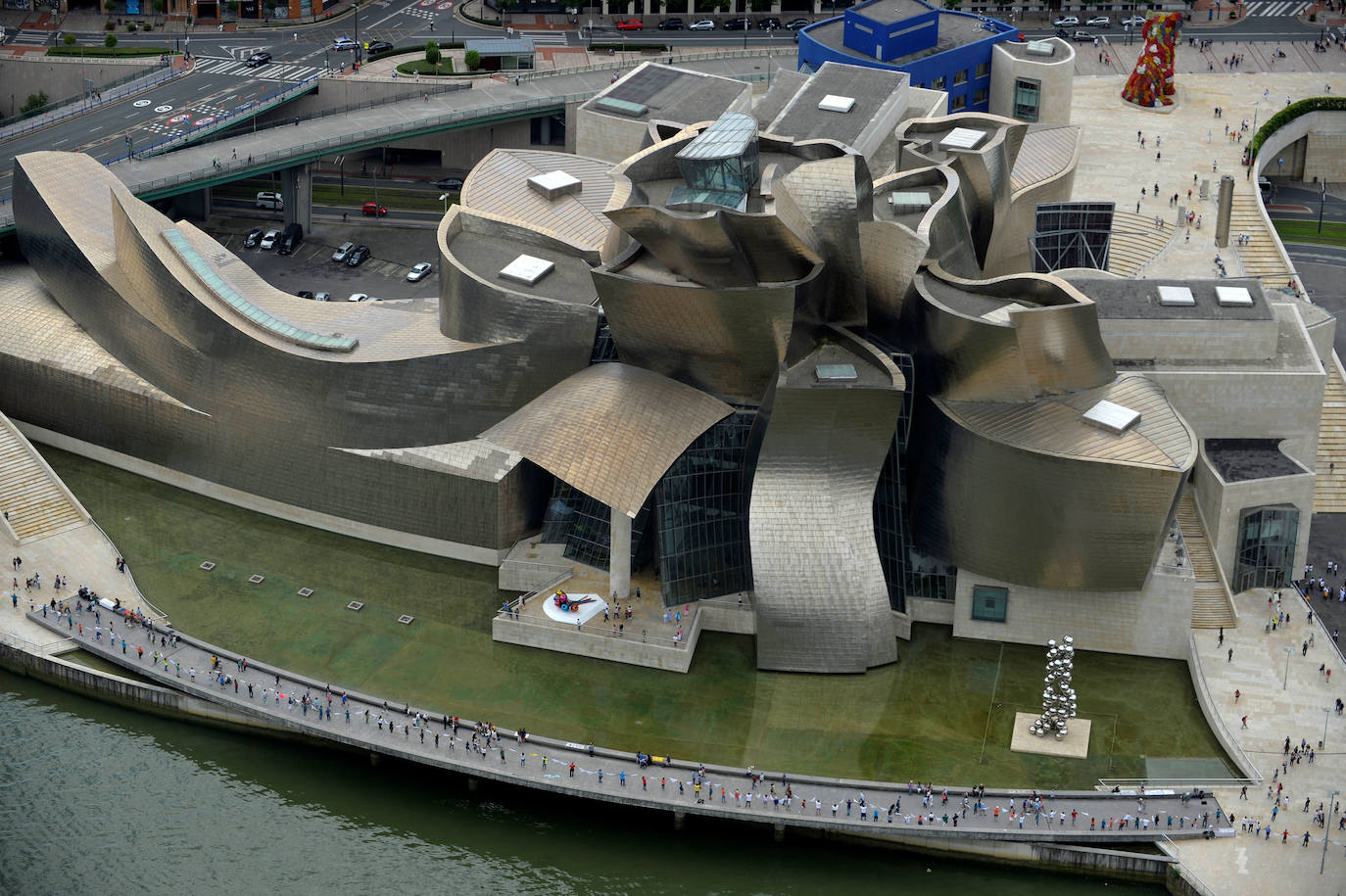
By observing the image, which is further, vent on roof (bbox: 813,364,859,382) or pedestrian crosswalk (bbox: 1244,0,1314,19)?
pedestrian crosswalk (bbox: 1244,0,1314,19)

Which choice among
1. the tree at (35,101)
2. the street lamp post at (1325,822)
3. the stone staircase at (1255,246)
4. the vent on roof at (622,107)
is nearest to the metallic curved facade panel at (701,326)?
the vent on roof at (622,107)

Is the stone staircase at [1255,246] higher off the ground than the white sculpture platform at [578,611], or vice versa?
the stone staircase at [1255,246]

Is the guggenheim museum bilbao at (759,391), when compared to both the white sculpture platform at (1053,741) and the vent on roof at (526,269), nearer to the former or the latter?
the vent on roof at (526,269)

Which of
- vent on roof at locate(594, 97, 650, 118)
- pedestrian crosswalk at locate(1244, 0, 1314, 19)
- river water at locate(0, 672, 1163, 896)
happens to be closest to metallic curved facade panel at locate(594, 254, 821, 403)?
river water at locate(0, 672, 1163, 896)

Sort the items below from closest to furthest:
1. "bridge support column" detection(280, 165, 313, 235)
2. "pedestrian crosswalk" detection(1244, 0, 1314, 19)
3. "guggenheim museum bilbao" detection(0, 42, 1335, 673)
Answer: "guggenheim museum bilbao" detection(0, 42, 1335, 673), "bridge support column" detection(280, 165, 313, 235), "pedestrian crosswalk" detection(1244, 0, 1314, 19)

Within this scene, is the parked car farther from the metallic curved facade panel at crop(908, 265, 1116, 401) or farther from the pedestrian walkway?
the metallic curved facade panel at crop(908, 265, 1116, 401)

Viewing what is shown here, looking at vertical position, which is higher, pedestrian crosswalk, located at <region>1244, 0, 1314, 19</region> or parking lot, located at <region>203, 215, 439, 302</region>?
pedestrian crosswalk, located at <region>1244, 0, 1314, 19</region>
